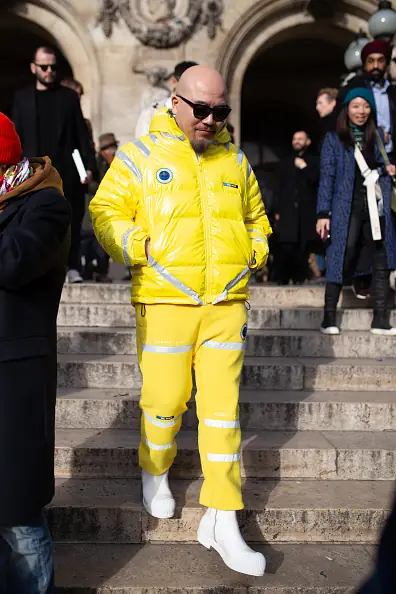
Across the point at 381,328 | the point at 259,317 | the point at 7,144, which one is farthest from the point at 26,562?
the point at 381,328

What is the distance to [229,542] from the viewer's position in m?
2.69

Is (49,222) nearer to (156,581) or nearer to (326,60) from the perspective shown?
(156,581)

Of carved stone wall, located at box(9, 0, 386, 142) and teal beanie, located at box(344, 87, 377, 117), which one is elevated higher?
carved stone wall, located at box(9, 0, 386, 142)

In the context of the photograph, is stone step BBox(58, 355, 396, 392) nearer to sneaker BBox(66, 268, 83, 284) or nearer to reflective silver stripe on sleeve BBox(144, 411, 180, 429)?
reflective silver stripe on sleeve BBox(144, 411, 180, 429)

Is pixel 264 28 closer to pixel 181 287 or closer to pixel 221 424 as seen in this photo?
pixel 181 287

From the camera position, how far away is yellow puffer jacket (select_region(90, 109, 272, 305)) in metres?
2.72

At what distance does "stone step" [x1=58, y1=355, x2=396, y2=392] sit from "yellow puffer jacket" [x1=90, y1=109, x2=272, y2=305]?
1.57m

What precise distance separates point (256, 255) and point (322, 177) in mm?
2471

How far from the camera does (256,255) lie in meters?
2.90

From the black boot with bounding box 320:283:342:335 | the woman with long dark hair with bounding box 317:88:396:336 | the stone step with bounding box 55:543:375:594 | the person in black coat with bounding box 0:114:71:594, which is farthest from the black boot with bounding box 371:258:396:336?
the person in black coat with bounding box 0:114:71:594

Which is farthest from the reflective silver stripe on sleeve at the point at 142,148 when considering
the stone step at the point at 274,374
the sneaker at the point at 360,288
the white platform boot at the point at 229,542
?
the sneaker at the point at 360,288

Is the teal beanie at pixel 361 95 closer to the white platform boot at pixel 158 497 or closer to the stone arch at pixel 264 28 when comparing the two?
the white platform boot at pixel 158 497

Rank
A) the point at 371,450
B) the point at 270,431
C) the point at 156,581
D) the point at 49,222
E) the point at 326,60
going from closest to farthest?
the point at 49,222, the point at 156,581, the point at 371,450, the point at 270,431, the point at 326,60

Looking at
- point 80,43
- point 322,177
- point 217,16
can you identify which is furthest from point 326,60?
point 322,177
